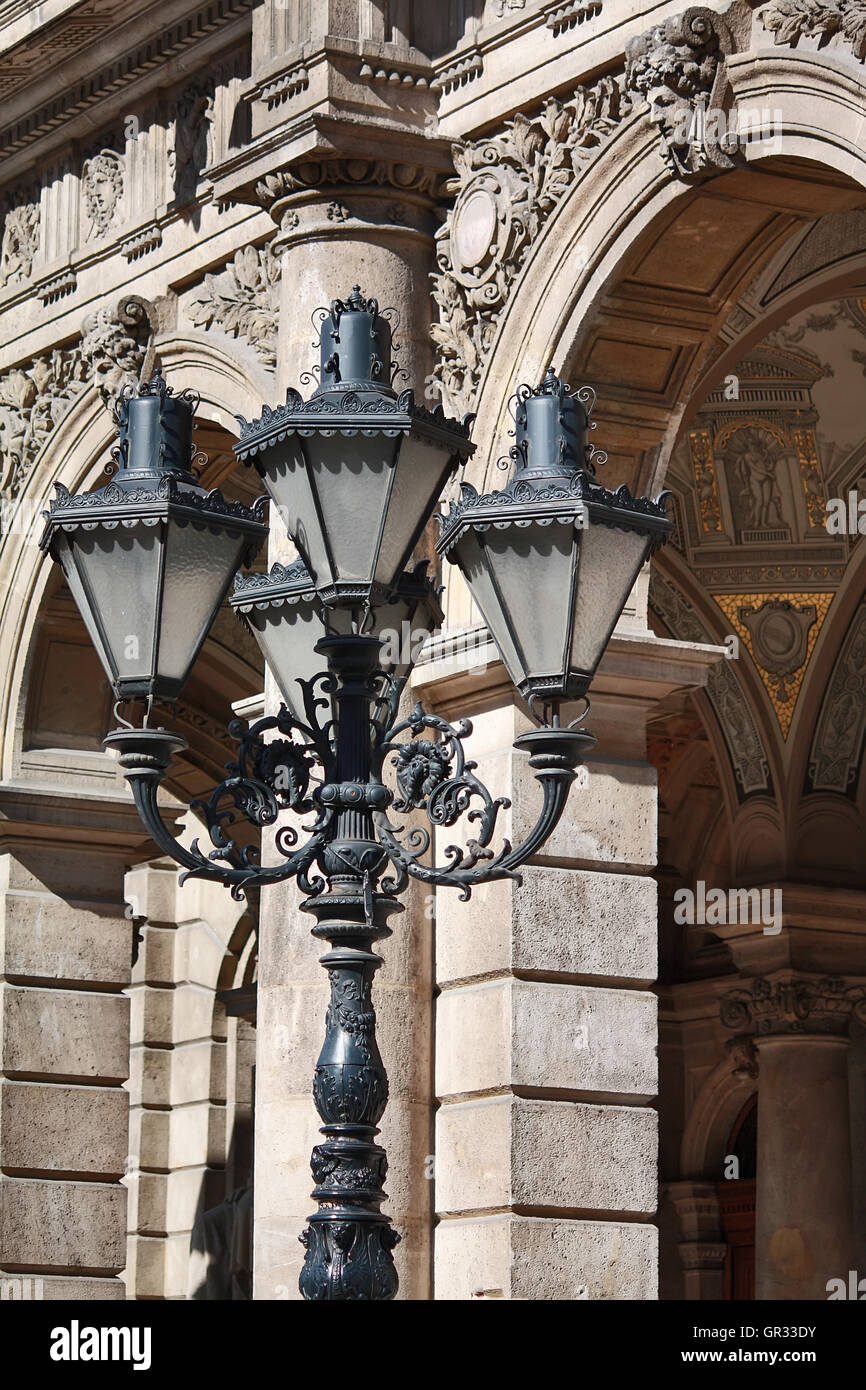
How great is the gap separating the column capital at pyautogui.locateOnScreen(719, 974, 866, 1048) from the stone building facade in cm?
3

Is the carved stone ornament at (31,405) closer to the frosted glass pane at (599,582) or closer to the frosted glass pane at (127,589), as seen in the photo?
the frosted glass pane at (127,589)

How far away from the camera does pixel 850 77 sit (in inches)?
355

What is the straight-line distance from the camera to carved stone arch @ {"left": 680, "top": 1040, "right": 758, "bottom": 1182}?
17750mm

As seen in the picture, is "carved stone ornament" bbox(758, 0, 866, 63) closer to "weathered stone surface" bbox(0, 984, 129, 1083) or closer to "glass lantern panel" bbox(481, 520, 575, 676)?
"glass lantern panel" bbox(481, 520, 575, 676)

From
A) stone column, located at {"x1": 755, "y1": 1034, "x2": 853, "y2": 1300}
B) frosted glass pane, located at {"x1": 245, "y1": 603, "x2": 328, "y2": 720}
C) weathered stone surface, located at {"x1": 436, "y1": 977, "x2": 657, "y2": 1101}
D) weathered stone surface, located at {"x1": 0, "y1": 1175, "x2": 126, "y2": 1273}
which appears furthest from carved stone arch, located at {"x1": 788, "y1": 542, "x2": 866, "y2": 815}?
frosted glass pane, located at {"x1": 245, "y1": 603, "x2": 328, "y2": 720}

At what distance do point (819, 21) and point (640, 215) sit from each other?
3.47 feet

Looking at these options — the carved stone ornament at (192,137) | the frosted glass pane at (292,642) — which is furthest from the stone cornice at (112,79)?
the frosted glass pane at (292,642)

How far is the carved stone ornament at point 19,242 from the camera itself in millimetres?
14461

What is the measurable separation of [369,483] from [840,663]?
30.9ft

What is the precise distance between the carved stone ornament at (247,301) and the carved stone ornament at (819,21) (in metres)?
2.93

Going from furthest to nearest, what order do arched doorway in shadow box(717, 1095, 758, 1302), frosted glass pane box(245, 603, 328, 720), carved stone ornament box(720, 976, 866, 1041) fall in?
arched doorway in shadow box(717, 1095, 758, 1302) → carved stone ornament box(720, 976, 866, 1041) → frosted glass pane box(245, 603, 328, 720)

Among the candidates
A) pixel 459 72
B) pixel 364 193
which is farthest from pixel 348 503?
pixel 459 72
